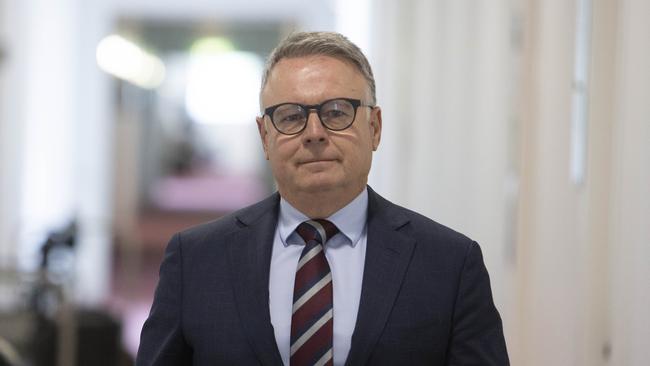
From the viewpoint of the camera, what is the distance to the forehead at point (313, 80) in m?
1.54

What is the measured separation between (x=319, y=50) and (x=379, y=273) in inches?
15.2

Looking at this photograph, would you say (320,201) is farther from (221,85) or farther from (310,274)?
(221,85)

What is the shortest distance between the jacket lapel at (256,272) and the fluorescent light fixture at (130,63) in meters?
11.1

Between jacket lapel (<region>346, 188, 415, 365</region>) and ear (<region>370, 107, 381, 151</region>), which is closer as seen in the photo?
jacket lapel (<region>346, 188, 415, 365</region>)

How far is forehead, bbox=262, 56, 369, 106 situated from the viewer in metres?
1.54

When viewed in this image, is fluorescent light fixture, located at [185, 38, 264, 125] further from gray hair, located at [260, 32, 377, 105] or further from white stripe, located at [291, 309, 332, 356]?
white stripe, located at [291, 309, 332, 356]

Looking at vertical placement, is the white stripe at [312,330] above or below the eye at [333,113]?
below

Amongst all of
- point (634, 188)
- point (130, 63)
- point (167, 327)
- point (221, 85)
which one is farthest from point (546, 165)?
point (221, 85)

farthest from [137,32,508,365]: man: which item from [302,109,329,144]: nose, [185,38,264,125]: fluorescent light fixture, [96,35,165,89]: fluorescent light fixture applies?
[185,38,264,125]: fluorescent light fixture

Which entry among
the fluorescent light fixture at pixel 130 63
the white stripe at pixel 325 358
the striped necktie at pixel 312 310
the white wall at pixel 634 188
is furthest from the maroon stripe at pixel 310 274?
the fluorescent light fixture at pixel 130 63

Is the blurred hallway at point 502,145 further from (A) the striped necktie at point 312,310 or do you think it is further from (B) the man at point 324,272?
(A) the striped necktie at point 312,310

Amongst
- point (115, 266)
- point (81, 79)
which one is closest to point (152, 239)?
point (115, 266)

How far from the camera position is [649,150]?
194 cm

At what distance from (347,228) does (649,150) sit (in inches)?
28.7
